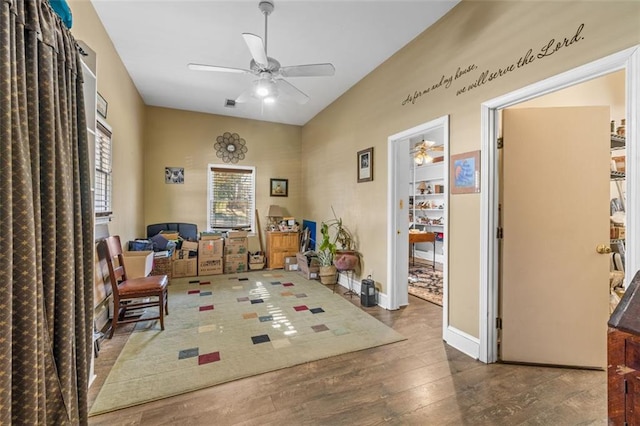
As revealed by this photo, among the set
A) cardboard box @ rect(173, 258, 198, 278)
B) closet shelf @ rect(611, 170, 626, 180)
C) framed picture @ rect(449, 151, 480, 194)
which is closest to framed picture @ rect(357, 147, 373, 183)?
framed picture @ rect(449, 151, 480, 194)

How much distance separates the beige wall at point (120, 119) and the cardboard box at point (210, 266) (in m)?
1.16

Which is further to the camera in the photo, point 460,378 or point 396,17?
point 396,17

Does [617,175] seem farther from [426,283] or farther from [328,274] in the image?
[328,274]

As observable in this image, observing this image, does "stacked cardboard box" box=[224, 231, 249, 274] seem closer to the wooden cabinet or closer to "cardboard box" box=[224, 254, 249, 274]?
"cardboard box" box=[224, 254, 249, 274]

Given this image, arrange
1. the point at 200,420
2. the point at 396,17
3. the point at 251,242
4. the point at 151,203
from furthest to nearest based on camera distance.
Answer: the point at 251,242
the point at 151,203
the point at 396,17
the point at 200,420

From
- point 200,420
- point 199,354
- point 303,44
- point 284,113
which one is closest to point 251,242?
point 284,113

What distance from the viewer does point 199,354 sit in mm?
2312

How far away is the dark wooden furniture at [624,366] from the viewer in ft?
2.80

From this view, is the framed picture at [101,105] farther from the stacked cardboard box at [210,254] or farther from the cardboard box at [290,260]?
the cardboard box at [290,260]

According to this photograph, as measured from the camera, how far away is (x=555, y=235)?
7.14 feet

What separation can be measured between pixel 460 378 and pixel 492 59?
249cm

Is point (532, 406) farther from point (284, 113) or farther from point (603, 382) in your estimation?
point (284, 113)

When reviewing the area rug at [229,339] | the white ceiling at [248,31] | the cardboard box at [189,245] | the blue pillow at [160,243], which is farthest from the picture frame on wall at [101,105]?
the cardboard box at [189,245]

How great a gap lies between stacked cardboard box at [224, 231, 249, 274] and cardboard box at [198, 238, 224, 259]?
5.4 inches
